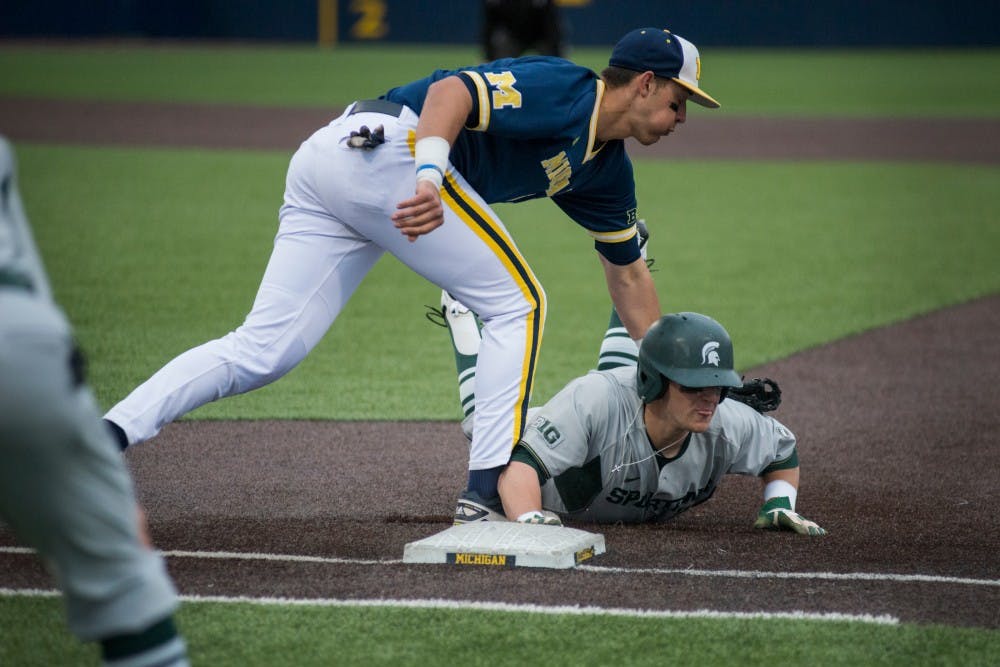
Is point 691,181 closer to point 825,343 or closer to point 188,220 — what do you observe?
point 188,220

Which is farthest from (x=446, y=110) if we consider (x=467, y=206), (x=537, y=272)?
(x=537, y=272)

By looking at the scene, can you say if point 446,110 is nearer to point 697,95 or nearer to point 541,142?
point 541,142

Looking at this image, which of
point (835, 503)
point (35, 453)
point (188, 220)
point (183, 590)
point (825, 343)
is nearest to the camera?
point (35, 453)

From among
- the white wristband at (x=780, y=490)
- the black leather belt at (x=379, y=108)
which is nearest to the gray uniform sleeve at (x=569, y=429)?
the white wristband at (x=780, y=490)

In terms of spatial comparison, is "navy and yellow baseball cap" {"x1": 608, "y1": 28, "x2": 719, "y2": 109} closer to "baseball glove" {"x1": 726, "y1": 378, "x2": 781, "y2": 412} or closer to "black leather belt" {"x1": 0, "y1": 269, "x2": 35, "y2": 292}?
"baseball glove" {"x1": 726, "y1": 378, "x2": 781, "y2": 412}

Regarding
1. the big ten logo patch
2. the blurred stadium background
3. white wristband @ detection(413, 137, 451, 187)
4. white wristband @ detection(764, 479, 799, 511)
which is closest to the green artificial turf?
the big ten logo patch

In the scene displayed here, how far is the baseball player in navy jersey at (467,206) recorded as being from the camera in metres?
4.47

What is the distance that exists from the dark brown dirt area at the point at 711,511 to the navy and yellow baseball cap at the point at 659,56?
151cm

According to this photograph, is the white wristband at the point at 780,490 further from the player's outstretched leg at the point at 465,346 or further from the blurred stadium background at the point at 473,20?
the blurred stadium background at the point at 473,20

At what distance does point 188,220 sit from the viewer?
1291 cm

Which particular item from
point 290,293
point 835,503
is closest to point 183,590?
point 290,293

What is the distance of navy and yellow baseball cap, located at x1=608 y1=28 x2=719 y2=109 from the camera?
4559 mm

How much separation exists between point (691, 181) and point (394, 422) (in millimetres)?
10317

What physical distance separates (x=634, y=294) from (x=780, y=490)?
2.91 feet
